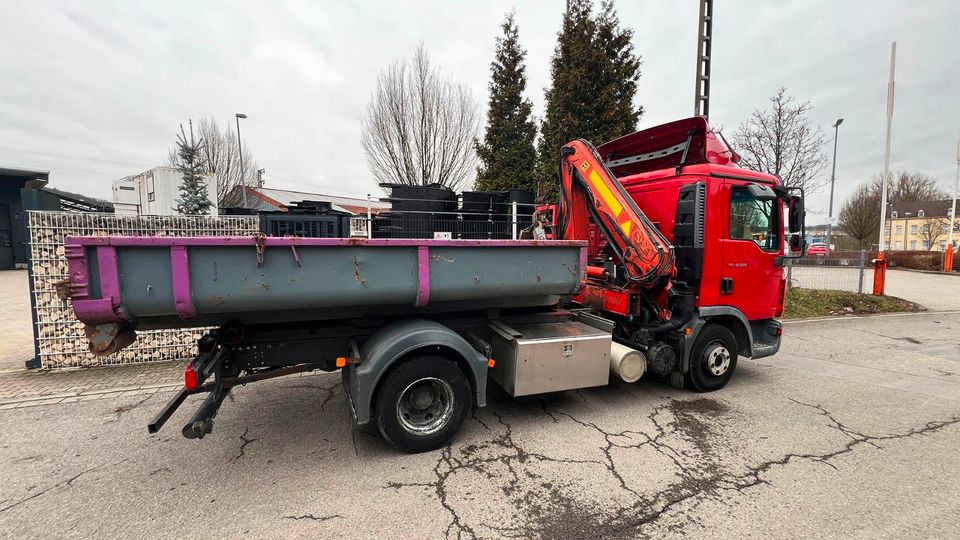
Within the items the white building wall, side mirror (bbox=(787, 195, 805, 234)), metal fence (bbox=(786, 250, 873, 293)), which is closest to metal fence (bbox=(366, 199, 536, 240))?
side mirror (bbox=(787, 195, 805, 234))

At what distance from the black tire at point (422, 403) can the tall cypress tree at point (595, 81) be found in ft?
29.6

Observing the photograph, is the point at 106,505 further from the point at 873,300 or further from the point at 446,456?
the point at 873,300

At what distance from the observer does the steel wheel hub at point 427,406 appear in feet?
11.3

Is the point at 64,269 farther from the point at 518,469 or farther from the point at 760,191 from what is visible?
the point at 760,191

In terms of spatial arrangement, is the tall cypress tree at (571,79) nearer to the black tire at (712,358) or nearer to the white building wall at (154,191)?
the black tire at (712,358)

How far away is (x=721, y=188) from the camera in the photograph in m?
4.46

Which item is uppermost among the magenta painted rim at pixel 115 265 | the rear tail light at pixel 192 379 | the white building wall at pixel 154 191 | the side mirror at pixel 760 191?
the white building wall at pixel 154 191

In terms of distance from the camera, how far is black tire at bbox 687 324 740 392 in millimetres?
4656

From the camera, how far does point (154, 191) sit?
14.9m

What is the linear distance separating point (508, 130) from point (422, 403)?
47.9 ft

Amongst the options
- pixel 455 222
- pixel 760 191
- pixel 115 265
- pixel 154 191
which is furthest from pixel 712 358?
pixel 154 191

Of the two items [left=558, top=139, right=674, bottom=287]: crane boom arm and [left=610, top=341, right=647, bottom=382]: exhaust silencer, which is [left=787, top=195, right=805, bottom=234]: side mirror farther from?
[left=610, top=341, right=647, bottom=382]: exhaust silencer

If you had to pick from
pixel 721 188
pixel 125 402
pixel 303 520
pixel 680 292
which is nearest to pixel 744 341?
pixel 680 292

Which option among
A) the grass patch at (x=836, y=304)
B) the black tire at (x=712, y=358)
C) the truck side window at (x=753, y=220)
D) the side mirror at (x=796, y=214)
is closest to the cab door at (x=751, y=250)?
the truck side window at (x=753, y=220)
